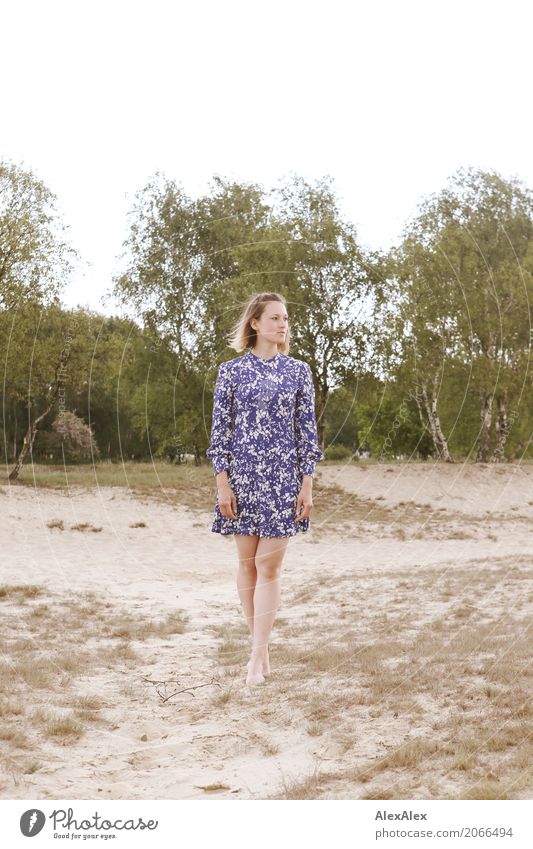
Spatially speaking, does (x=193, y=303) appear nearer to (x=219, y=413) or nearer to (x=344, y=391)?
(x=344, y=391)

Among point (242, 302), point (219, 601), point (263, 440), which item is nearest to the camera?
point (263, 440)

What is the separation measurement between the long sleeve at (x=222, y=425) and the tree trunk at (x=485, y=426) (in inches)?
941

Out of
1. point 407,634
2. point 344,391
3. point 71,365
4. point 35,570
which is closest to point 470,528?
point 344,391

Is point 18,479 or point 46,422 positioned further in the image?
point 46,422

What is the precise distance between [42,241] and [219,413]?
15991 mm

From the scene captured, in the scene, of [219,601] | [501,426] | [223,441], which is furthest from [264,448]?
[501,426]

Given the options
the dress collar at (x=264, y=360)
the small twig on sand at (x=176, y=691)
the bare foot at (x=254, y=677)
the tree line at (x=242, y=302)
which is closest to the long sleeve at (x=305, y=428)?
the dress collar at (x=264, y=360)

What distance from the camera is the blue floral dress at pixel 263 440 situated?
5477mm

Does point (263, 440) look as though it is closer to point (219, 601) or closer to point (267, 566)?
point (267, 566)

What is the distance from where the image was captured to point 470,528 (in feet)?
74.2

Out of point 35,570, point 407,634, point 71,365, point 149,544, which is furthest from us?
point 71,365

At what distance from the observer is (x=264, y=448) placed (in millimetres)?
5473

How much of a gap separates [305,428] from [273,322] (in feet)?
2.28

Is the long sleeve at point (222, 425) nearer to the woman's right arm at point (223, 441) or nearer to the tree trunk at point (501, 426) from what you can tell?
the woman's right arm at point (223, 441)
